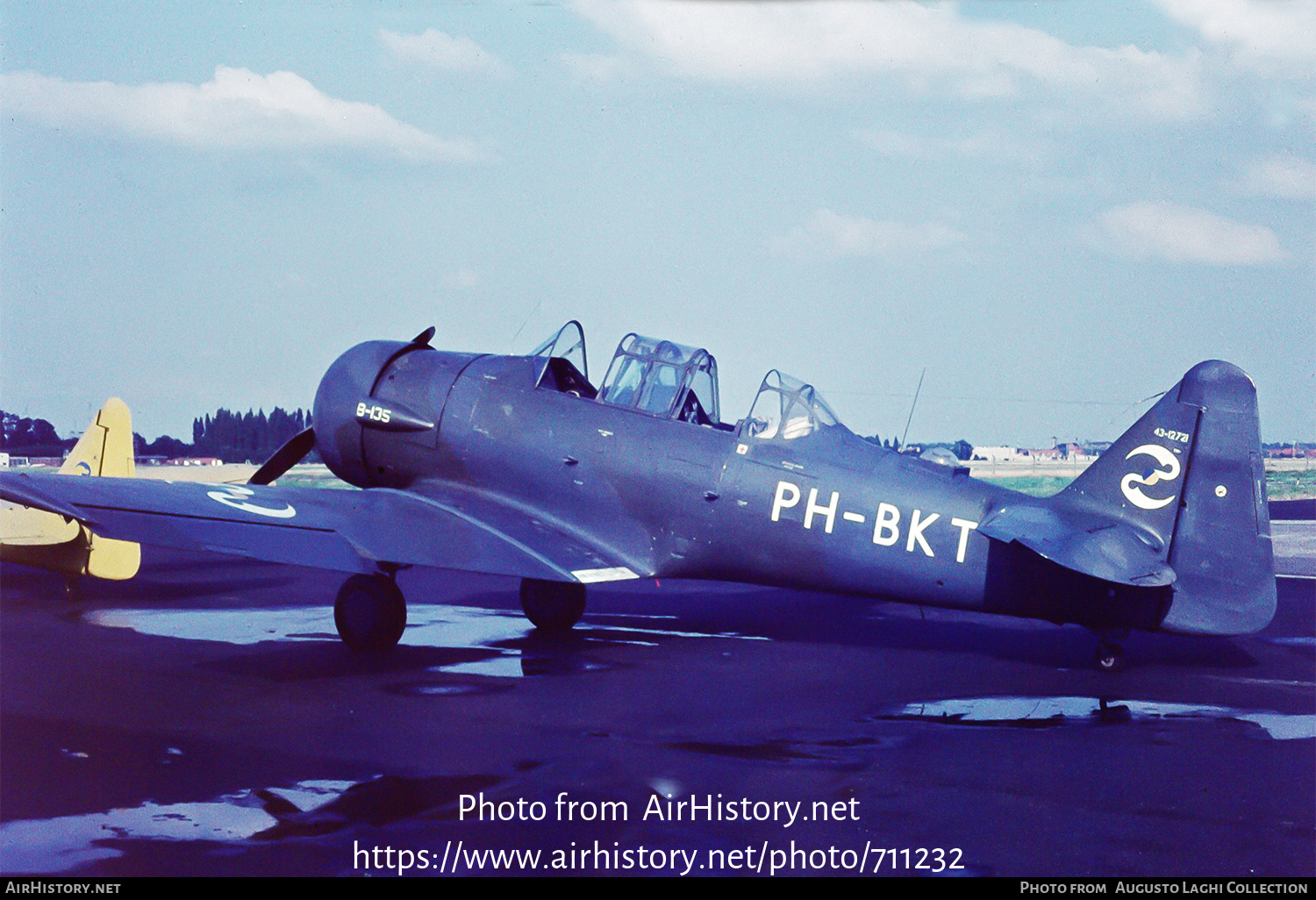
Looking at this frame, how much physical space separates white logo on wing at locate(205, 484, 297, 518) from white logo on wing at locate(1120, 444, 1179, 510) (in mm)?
6371

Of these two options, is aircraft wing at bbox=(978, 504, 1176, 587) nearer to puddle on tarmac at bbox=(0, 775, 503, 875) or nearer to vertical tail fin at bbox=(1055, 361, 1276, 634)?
vertical tail fin at bbox=(1055, 361, 1276, 634)

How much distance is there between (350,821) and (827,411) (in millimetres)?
5768

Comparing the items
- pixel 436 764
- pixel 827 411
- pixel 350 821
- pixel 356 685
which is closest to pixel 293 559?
pixel 356 685

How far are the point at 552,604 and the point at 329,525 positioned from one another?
8.94 feet

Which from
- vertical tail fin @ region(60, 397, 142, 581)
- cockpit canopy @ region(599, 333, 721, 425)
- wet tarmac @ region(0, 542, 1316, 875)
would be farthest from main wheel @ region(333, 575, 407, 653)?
vertical tail fin @ region(60, 397, 142, 581)

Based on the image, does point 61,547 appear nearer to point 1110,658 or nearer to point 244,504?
point 244,504

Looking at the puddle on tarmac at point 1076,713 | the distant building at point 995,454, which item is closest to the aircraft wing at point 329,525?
the puddle on tarmac at point 1076,713

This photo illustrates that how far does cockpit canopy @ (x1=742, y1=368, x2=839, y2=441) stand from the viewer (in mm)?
9688

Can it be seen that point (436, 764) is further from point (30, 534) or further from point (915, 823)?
point (30, 534)

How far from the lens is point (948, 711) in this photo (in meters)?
7.77

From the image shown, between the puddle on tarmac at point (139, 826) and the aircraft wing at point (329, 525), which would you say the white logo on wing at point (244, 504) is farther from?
the puddle on tarmac at point (139, 826)

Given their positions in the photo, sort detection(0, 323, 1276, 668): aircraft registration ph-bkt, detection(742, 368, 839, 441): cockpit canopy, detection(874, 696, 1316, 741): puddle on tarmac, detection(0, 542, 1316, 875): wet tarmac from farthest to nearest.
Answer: detection(742, 368, 839, 441): cockpit canopy
detection(0, 323, 1276, 668): aircraft registration ph-bkt
detection(874, 696, 1316, 741): puddle on tarmac
detection(0, 542, 1316, 875): wet tarmac

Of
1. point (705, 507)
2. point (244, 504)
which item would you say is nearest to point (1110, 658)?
point (705, 507)

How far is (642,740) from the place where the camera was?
6895 mm
